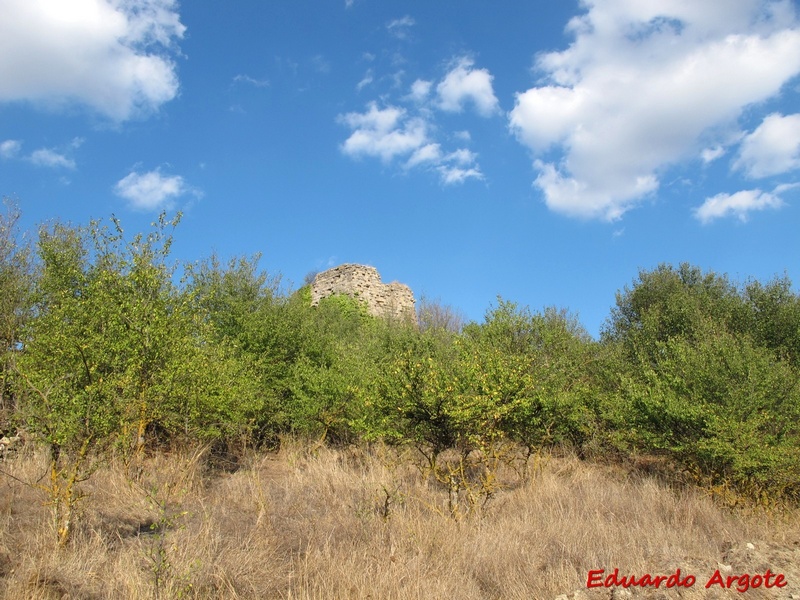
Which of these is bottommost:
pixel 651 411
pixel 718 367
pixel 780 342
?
pixel 651 411

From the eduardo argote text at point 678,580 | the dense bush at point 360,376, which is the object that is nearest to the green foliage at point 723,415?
the dense bush at point 360,376

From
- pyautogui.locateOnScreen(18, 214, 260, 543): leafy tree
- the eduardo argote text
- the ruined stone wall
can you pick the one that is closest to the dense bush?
pyautogui.locateOnScreen(18, 214, 260, 543): leafy tree

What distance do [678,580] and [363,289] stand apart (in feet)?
81.3

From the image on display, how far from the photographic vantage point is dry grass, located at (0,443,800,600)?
231 inches

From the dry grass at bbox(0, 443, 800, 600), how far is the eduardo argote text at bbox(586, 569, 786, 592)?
0.35 feet

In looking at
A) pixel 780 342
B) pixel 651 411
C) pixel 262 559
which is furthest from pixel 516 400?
pixel 780 342

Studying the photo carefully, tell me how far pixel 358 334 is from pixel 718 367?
15.1 metres

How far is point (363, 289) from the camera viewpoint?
30203mm

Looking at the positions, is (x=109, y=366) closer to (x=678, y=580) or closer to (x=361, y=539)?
(x=361, y=539)

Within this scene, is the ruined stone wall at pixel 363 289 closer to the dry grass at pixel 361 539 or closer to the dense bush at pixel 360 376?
the dense bush at pixel 360 376

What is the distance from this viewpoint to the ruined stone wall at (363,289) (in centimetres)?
3005

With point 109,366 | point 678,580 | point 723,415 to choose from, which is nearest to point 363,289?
point 723,415

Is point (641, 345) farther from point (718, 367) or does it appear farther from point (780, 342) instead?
point (718, 367)

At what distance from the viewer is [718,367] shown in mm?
11594
